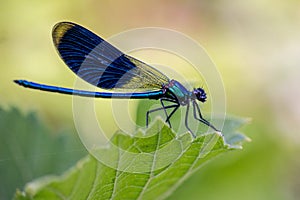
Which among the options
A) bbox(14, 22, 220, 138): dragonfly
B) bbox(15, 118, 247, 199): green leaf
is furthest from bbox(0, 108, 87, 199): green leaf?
bbox(15, 118, 247, 199): green leaf

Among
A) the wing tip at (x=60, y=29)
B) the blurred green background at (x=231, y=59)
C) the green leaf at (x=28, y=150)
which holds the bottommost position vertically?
the green leaf at (x=28, y=150)

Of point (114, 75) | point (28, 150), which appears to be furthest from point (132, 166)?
point (114, 75)

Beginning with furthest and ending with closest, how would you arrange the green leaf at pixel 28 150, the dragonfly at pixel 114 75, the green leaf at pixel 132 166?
the dragonfly at pixel 114 75 < the green leaf at pixel 28 150 < the green leaf at pixel 132 166

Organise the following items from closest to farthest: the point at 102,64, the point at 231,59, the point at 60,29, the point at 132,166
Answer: the point at 132,166, the point at 60,29, the point at 102,64, the point at 231,59

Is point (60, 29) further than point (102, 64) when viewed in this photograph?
No

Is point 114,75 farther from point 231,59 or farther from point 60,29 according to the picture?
point 231,59

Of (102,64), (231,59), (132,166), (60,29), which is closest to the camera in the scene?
(132,166)

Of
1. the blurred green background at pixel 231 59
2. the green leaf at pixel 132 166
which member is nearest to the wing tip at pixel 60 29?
the green leaf at pixel 132 166

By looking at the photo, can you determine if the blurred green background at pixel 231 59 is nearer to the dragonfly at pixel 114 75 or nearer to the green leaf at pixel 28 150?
the dragonfly at pixel 114 75

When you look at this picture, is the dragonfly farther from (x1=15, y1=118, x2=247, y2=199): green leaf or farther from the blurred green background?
the blurred green background
